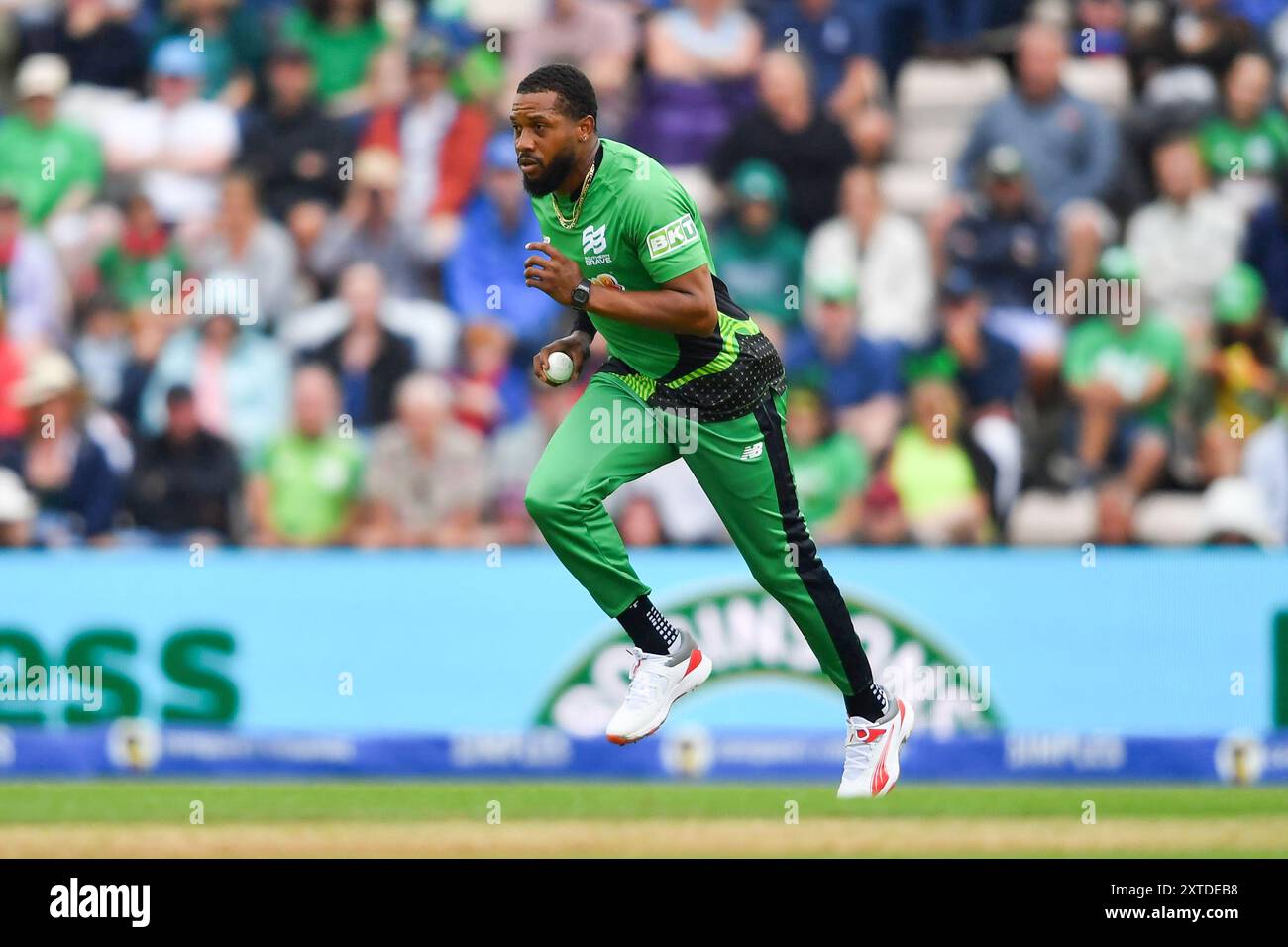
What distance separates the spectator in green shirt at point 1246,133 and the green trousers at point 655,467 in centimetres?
739

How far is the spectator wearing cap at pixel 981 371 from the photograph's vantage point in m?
13.8

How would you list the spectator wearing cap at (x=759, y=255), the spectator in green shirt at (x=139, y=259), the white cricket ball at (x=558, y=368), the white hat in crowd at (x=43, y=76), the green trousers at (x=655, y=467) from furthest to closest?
the white hat in crowd at (x=43, y=76) → the spectator in green shirt at (x=139, y=259) → the spectator wearing cap at (x=759, y=255) → the green trousers at (x=655, y=467) → the white cricket ball at (x=558, y=368)

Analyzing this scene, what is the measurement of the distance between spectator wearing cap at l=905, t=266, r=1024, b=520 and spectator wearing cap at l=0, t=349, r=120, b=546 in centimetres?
510

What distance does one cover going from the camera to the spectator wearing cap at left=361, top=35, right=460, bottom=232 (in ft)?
50.0

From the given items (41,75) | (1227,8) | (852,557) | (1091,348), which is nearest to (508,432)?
(852,557)

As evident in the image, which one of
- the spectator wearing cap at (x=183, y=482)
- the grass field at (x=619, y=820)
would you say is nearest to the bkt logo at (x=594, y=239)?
the grass field at (x=619, y=820)

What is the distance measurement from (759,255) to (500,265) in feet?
5.58

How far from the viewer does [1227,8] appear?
16047 millimetres

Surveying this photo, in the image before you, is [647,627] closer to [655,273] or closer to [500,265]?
[655,273]

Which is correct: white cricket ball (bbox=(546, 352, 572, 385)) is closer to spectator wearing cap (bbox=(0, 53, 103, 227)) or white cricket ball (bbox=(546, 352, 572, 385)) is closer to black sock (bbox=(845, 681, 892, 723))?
black sock (bbox=(845, 681, 892, 723))

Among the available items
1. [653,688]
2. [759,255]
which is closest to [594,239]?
[653,688]

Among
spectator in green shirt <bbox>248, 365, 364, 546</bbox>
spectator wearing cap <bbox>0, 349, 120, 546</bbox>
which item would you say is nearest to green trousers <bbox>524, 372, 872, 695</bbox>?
spectator in green shirt <bbox>248, 365, 364, 546</bbox>

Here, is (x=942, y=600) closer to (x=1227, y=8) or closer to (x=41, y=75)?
(x=1227, y=8)

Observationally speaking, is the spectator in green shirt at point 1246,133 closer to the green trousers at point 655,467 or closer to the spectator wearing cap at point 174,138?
the spectator wearing cap at point 174,138
